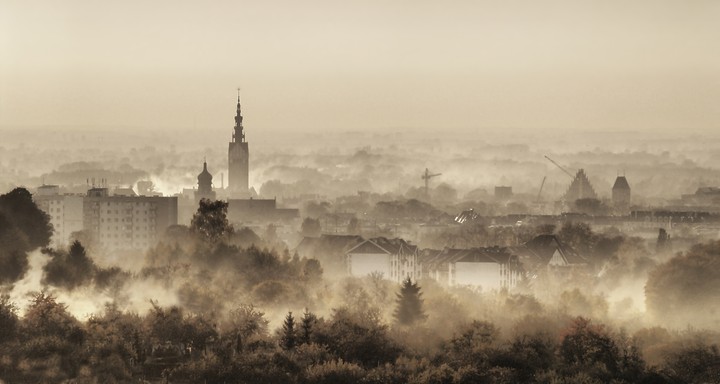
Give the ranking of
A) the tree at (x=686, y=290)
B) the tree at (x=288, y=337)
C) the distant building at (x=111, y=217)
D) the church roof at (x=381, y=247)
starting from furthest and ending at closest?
the distant building at (x=111, y=217)
the church roof at (x=381, y=247)
the tree at (x=686, y=290)
the tree at (x=288, y=337)

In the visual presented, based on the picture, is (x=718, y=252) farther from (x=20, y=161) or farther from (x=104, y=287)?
(x=20, y=161)

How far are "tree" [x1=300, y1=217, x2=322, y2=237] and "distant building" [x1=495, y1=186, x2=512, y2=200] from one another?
149 feet

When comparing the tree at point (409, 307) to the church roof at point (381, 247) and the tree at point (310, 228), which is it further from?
the tree at point (310, 228)

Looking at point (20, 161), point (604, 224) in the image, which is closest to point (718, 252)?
point (604, 224)

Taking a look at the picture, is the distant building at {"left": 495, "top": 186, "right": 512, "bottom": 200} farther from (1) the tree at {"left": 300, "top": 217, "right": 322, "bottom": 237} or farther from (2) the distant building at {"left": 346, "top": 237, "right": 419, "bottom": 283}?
(2) the distant building at {"left": 346, "top": 237, "right": 419, "bottom": 283}

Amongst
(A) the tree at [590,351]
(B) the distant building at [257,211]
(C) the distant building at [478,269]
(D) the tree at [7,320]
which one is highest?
(B) the distant building at [257,211]

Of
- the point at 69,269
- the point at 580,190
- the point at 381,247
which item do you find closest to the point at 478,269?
the point at 381,247

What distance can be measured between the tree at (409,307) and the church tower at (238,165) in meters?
70.4

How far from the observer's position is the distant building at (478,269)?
78438 mm

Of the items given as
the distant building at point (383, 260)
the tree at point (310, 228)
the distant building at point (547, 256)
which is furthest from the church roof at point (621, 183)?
the distant building at point (383, 260)

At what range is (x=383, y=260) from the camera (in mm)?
83312

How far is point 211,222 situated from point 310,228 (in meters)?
40.2

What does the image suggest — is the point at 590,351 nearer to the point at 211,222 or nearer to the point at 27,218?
the point at 27,218

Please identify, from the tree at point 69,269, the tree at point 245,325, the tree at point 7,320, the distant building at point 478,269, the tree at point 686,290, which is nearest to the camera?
the tree at point 7,320
